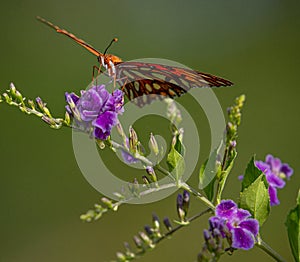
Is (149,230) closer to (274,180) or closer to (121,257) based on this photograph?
(121,257)

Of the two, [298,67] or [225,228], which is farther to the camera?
[298,67]

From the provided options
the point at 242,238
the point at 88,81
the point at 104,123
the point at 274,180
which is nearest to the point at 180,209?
the point at 242,238

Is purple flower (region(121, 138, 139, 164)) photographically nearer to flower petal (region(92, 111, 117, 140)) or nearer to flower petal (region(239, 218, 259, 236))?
flower petal (region(92, 111, 117, 140))

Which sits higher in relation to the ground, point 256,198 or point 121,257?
point 256,198

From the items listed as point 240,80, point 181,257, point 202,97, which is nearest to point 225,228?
point 202,97

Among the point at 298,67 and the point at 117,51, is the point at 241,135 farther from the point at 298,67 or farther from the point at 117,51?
the point at 117,51

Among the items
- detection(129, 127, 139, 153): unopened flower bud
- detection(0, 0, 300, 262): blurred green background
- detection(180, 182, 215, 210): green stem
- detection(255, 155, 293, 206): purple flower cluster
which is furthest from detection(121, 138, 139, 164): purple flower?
detection(0, 0, 300, 262): blurred green background
